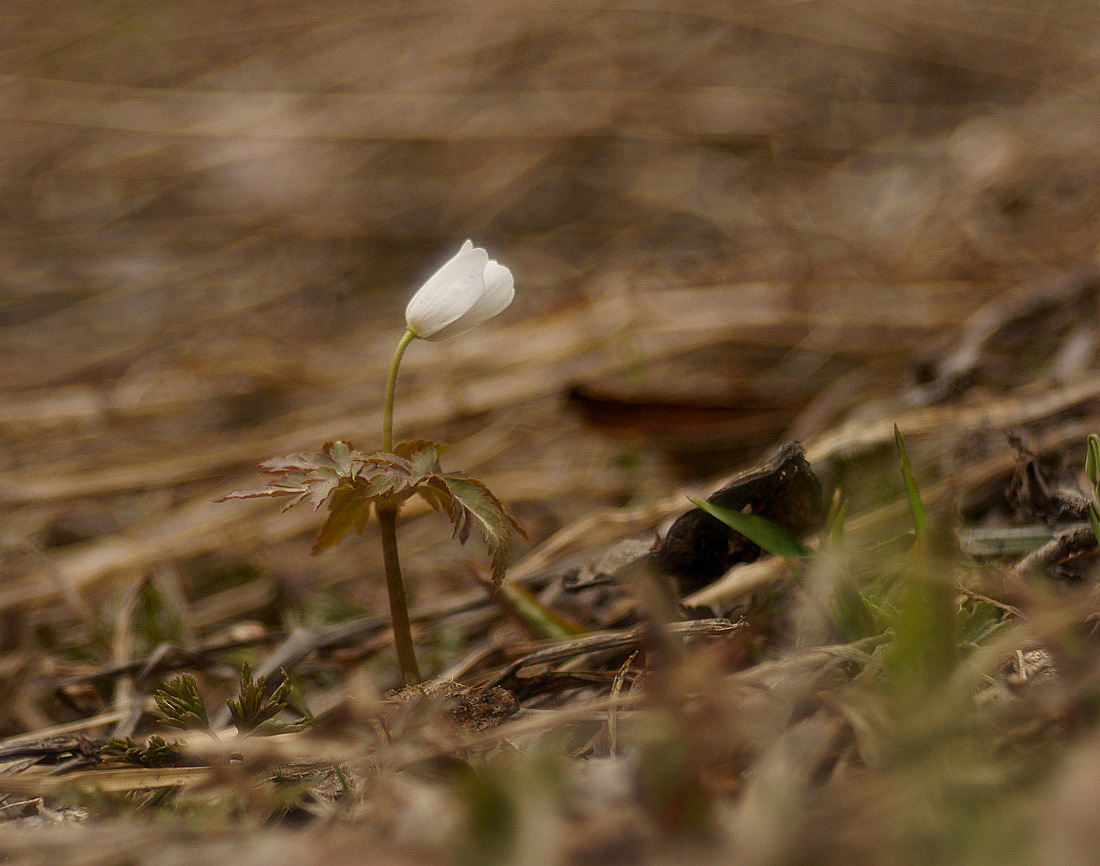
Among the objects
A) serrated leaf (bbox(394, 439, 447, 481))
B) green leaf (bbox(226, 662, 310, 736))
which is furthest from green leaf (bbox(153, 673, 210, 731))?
serrated leaf (bbox(394, 439, 447, 481))

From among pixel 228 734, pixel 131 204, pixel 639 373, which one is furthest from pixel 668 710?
pixel 131 204

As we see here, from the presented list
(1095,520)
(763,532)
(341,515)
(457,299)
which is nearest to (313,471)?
(341,515)

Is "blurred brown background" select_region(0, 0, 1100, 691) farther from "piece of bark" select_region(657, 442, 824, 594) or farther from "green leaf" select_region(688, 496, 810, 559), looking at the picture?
"green leaf" select_region(688, 496, 810, 559)

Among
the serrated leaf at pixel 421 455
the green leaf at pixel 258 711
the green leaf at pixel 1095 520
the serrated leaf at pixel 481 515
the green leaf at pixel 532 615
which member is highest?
the serrated leaf at pixel 421 455

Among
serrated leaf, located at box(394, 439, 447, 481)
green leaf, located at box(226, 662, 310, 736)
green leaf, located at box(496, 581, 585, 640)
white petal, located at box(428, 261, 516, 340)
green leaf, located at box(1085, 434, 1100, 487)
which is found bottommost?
green leaf, located at box(496, 581, 585, 640)

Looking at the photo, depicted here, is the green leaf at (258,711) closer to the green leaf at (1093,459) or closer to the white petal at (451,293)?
the white petal at (451,293)

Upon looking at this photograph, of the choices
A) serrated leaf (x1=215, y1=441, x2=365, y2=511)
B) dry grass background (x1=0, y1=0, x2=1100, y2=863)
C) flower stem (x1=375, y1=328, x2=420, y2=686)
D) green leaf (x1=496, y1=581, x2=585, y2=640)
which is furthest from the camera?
dry grass background (x1=0, y1=0, x2=1100, y2=863)

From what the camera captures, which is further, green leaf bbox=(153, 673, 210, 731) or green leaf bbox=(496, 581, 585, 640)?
green leaf bbox=(496, 581, 585, 640)

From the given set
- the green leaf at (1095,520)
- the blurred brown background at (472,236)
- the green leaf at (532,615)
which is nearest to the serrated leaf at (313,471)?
the green leaf at (532,615)
